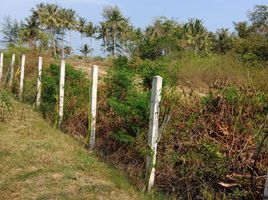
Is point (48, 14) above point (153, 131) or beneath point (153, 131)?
above

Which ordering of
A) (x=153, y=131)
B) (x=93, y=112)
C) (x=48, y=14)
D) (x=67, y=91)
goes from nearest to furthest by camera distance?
(x=153, y=131)
(x=93, y=112)
(x=67, y=91)
(x=48, y=14)

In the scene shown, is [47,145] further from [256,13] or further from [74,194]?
[256,13]

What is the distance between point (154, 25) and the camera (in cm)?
4938

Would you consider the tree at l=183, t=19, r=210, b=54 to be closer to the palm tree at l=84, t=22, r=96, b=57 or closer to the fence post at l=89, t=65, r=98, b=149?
the palm tree at l=84, t=22, r=96, b=57

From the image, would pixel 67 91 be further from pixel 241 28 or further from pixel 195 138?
pixel 241 28

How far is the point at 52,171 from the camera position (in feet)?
18.2

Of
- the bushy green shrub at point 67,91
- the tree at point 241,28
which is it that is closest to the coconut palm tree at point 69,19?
the tree at point 241,28

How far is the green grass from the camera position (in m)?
4.88

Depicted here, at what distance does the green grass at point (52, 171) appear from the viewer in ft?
16.0

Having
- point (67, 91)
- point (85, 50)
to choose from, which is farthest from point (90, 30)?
point (67, 91)

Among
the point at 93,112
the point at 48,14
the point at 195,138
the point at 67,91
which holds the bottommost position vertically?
the point at 195,138

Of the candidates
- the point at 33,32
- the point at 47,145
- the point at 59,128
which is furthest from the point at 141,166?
the point at 33,32

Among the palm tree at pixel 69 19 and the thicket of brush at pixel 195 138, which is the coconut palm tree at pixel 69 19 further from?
the thicket of brush at pixel 195 138

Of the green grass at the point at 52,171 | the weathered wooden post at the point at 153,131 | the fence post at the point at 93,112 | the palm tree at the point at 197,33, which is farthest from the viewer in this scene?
the palm tree at the point at 197,33
